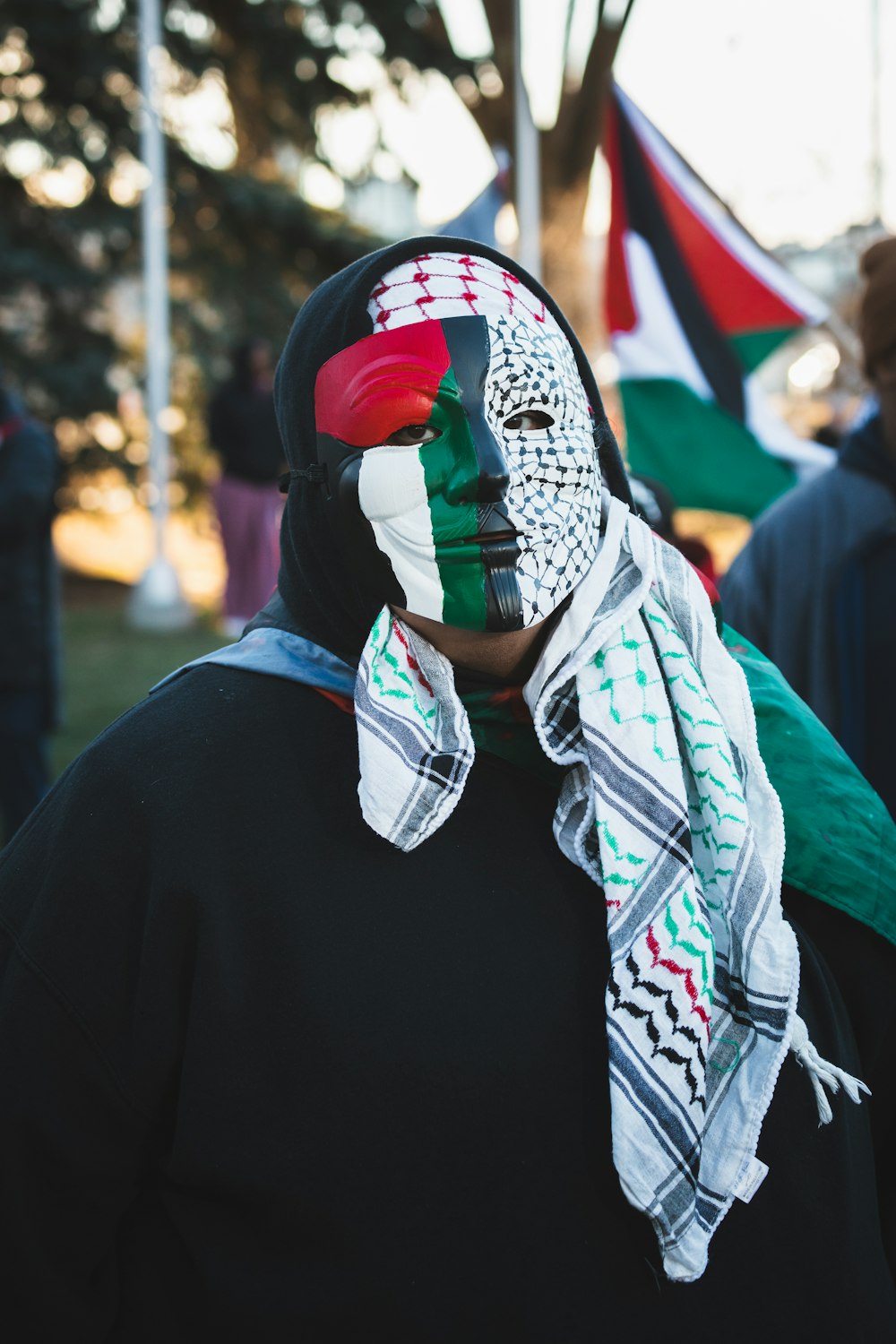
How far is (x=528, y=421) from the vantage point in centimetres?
154

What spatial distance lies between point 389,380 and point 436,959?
0.63 meters

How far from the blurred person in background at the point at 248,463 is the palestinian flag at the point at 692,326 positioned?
4.73m

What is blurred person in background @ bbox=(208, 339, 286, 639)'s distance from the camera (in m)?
10.2

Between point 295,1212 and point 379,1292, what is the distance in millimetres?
116

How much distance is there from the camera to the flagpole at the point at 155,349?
11.6 m

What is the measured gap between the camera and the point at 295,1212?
1377 mm

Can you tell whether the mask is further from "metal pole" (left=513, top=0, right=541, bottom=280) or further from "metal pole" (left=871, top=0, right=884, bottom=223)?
"metal pole" (left=871, top=0, right=884, bottom=223)

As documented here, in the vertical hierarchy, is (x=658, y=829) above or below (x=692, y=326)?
below

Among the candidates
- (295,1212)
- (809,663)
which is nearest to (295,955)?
(295,1212)

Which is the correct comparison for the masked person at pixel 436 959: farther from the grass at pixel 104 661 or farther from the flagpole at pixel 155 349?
the flagpole at pixel 155 349

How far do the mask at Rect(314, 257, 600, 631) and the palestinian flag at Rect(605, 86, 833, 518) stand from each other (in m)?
4.01

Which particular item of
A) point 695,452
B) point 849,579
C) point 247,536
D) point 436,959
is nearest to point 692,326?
point 695,452

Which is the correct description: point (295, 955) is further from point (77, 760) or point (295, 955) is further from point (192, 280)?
point (192, 280)

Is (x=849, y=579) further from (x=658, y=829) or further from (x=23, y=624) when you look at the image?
(x=23, y=624)
